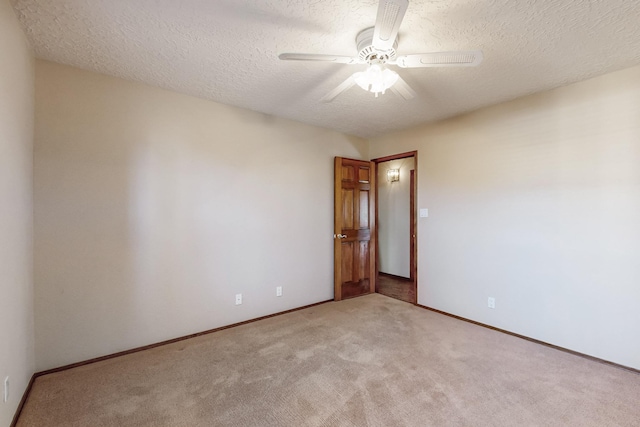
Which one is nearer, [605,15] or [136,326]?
[605,15]

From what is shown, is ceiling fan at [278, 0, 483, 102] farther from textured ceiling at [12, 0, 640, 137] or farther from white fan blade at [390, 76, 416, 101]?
textured ceiling at [12, 0, 640, 137]

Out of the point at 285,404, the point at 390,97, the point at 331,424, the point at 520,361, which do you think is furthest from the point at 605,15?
the point at 285,404

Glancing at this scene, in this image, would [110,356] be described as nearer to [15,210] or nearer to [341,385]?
[15,210]

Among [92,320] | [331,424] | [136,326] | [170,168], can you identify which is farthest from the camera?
[170,168]

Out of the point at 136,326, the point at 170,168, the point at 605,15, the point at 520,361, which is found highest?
the point at 605,15

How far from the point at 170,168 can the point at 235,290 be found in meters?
1.49

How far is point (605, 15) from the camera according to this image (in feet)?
5.46

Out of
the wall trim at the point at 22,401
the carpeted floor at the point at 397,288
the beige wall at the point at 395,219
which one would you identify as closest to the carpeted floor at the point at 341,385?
the wall trim at the point at 22,401

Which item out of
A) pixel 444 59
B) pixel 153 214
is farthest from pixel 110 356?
pixel 444 59

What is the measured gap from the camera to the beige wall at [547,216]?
7.63 ft

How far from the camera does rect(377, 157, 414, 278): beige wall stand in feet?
17.7

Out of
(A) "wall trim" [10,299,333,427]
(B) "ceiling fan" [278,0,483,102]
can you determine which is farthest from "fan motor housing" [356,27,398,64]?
(A) "wall trim" [10,299,333,427]

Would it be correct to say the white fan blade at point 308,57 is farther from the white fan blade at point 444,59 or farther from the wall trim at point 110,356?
the wall trim at point 110,356

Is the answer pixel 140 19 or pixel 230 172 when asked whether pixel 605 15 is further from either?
pixel 230 172
